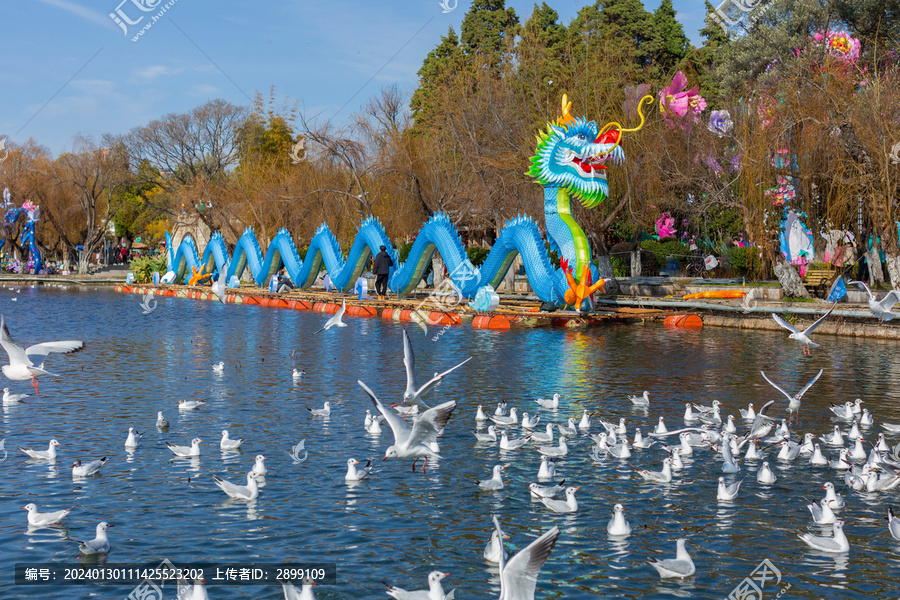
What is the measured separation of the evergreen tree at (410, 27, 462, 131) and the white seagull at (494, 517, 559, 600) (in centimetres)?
5144

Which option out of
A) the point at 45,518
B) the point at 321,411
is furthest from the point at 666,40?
the point at 45,518

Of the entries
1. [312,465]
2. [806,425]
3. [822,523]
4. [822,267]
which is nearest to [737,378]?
[806,425]

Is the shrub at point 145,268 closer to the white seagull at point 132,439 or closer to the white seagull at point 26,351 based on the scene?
the white seagull at point 26,351

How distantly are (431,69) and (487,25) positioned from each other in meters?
4.94

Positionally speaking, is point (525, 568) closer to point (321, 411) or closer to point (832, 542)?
point (832, 542)

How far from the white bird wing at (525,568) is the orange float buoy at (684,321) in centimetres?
2148

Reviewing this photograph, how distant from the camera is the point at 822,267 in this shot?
29.2m

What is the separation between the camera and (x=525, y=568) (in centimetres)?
497

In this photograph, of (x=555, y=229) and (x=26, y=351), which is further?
(x=555, y=229)

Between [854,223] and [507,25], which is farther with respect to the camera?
[507,25]

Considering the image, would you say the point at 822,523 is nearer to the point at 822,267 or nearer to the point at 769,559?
the point at 769,559

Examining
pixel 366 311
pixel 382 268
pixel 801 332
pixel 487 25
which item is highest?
pixel 487 25

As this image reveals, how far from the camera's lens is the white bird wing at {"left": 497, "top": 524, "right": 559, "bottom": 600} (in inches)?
191

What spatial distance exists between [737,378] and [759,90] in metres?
13.7
